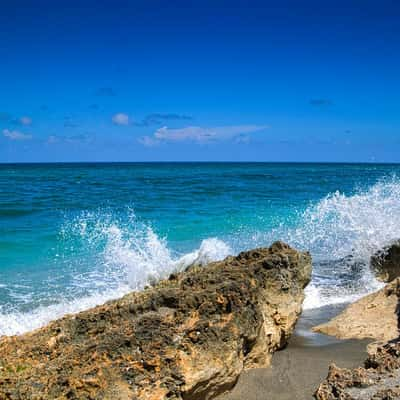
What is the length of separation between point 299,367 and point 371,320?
1.62 meters

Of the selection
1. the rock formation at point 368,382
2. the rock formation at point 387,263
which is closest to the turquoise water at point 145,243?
the rock formation at point 387,263

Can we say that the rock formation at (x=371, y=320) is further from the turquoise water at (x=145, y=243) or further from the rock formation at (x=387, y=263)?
the rock formation at (x=387, y=263)

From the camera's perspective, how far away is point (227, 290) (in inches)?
138

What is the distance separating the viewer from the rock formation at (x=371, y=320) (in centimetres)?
499

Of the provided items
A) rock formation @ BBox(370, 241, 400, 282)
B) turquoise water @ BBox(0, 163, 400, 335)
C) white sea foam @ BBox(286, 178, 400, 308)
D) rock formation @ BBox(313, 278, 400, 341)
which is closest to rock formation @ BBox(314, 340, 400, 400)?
rock formation @ BBox(313, 278, 400, 341)

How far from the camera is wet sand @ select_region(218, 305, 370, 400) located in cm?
355

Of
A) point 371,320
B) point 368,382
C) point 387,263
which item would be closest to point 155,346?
point 368,382

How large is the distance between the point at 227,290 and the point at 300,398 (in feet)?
3.33

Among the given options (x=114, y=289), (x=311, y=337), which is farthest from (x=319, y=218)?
(x=311, y=337)

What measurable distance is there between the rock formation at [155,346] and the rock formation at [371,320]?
57.3 inches

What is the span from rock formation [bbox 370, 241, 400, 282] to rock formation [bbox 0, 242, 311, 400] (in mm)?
3981

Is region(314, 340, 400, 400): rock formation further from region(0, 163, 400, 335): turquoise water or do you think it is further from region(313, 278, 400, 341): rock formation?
region(0, 163, 400, 335): turquoise water

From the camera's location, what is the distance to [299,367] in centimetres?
411

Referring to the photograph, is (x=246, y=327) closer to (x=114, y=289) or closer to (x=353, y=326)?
(x=353, y=326)
